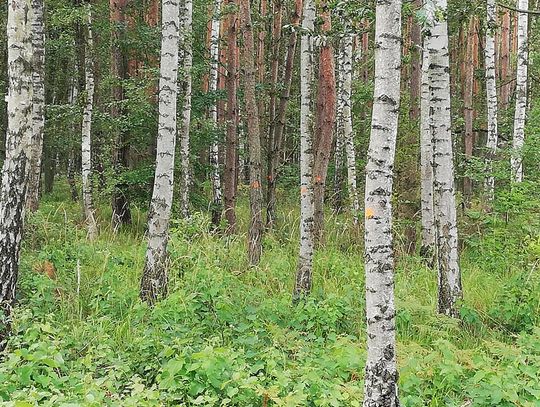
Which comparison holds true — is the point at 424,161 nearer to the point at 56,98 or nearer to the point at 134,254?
the point at 134,254

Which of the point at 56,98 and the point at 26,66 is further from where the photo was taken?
the point at 56,98

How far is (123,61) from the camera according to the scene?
12852mm

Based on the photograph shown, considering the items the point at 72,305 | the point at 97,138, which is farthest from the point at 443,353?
the point at 97,138

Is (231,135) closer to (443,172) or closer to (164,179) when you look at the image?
(164,179)

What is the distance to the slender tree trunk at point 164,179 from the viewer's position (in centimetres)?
670

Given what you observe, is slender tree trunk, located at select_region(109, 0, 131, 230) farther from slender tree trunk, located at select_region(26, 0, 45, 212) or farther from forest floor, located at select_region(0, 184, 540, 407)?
slender tree trunk, located at select_region(26, 0, 45, 212)

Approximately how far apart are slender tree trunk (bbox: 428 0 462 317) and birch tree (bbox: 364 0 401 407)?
8.95 ft

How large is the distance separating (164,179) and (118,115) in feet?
20.1

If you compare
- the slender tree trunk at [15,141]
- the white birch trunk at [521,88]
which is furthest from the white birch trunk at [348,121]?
the slender tree trunk at [15,141]

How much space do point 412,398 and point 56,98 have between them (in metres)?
21.4

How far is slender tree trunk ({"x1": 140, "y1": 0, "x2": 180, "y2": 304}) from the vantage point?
6695 millimetres

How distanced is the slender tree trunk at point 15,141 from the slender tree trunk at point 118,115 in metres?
5.94

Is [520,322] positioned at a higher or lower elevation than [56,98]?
lower

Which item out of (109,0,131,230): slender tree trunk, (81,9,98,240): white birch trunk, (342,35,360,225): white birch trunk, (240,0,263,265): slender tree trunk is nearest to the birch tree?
(240,0,263,265): slender tree trunk
